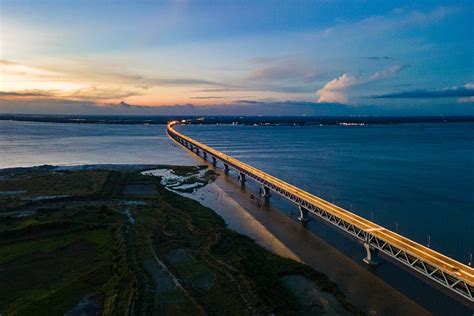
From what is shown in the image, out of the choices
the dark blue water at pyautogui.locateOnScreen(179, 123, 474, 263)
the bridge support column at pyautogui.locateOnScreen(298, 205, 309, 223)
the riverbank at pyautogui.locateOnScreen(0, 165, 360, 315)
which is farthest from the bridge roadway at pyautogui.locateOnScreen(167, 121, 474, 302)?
the dark blue water at pyautogui.locateOnScreen(179, 123, 474, 263)

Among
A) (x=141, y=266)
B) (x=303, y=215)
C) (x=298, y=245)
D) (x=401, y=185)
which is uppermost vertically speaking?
(x=303, y=215)

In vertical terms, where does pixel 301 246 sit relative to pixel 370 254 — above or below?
below

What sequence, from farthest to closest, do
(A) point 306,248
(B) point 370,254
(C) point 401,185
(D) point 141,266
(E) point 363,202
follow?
(C) point 401,185 < (E) point 363,202 < (A) point 306,248 < (B) point 370,254 < (D) point 141,266

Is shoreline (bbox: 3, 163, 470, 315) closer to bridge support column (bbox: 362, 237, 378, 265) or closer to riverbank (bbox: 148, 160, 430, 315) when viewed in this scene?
riverbank (bbox: 148, 160, 430, 315)

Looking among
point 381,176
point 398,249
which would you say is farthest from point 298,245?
point 381,176

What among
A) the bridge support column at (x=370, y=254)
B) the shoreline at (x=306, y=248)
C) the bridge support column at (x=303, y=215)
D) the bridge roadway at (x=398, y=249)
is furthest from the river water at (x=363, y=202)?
the bridge roadway at (x=398, y=249)

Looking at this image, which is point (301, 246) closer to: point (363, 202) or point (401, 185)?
point (363, 202)

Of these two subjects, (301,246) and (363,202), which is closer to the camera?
(301,246)

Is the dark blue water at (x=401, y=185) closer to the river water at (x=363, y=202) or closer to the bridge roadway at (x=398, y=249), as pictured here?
the river water at (x=363, y=202)

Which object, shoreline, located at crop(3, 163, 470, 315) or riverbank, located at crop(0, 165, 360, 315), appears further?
shoreline, located at crop(3, 163, 470, 315)
